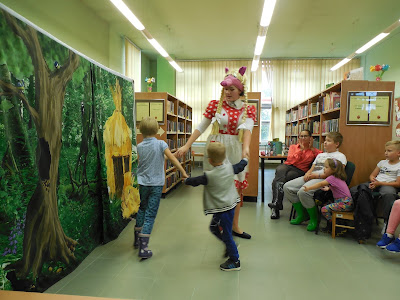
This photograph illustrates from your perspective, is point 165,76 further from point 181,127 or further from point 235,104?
point 235,104

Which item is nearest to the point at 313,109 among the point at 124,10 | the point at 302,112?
the point at 302,112

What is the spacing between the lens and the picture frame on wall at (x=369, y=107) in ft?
11.7

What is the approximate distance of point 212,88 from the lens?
969 centimetres

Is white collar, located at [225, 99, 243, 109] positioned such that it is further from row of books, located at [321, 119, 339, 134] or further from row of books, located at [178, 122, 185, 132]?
row of books, located at [178, 122, 185, 132]

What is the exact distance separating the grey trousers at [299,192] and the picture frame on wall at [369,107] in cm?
105

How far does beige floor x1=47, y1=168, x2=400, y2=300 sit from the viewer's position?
1.94 meters

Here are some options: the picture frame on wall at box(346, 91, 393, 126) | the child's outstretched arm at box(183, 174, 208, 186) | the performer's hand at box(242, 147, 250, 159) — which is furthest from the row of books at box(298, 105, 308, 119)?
the child's outstretched arm at box(183, 174, 208, 186)

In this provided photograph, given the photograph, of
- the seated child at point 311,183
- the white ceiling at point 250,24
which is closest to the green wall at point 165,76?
the white ceiling at point 250,24

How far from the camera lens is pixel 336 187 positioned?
9.79ft

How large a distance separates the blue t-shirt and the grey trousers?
175 centimetres

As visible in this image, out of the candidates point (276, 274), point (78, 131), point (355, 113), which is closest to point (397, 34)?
point (355, 113)

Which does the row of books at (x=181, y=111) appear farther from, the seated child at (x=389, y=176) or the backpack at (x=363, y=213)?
the backpack at (x=363, y=213)

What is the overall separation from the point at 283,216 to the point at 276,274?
1757 millimetres

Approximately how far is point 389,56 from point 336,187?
6.72m
